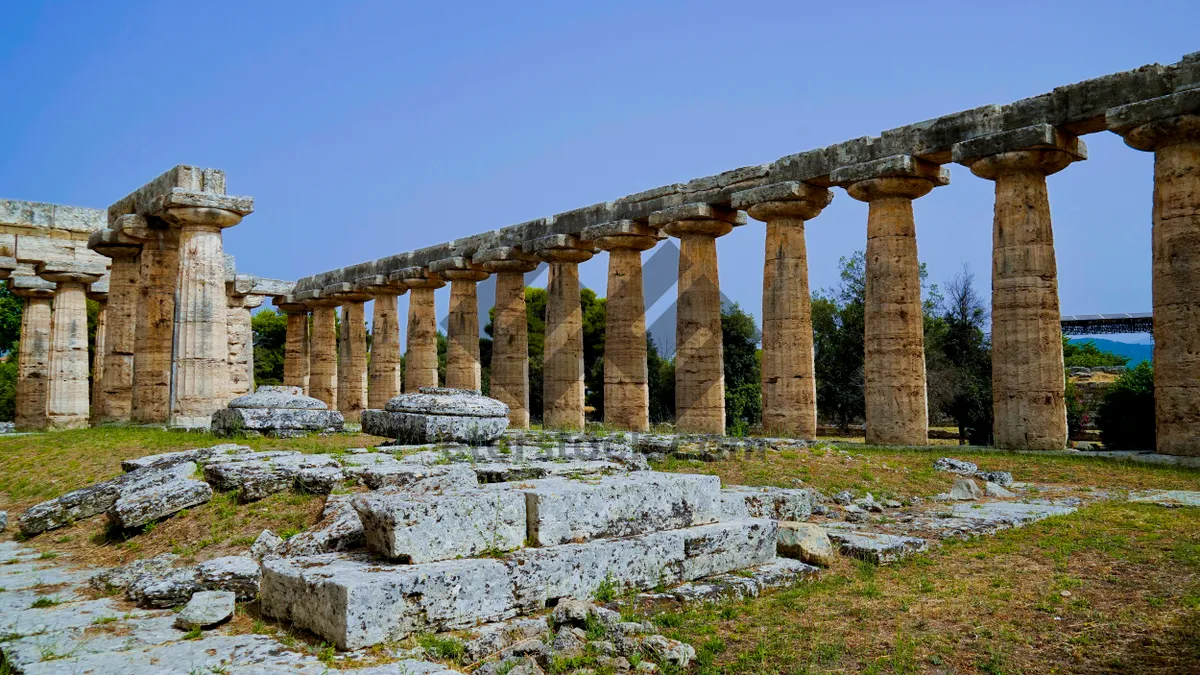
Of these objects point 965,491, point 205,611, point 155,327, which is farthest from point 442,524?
point 155,327

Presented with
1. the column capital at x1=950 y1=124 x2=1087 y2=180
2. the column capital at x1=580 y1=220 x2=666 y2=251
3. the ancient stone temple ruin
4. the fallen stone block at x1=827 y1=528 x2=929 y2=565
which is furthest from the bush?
the fallen stone block at x1=827 y1=528 x2=929 y2=565

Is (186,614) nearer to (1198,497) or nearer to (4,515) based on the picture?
(4,515)

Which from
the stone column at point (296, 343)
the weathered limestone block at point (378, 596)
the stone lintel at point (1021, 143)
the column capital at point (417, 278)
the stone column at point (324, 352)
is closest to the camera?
the weathered limestone block at point (378, 596)

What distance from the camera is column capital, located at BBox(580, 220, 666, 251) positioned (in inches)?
892

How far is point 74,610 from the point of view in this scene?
6316 millimetres

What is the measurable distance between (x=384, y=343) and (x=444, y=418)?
20.5m

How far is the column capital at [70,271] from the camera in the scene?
2556cm

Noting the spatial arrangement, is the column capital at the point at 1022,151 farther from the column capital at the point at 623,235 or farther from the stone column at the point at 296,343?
the stone column at the point at 296,343

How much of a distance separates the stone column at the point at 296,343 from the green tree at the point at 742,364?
60.5ft

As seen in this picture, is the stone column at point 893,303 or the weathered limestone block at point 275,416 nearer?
the weathered limestone block at point 275,416

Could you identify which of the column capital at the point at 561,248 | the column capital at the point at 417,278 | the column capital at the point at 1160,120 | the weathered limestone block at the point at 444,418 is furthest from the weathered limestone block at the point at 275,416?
the column capital at the point at 1160,120

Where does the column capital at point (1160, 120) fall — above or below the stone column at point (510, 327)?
above

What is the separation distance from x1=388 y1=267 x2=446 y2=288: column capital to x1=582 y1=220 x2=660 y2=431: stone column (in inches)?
312

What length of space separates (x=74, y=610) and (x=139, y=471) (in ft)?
15.3
